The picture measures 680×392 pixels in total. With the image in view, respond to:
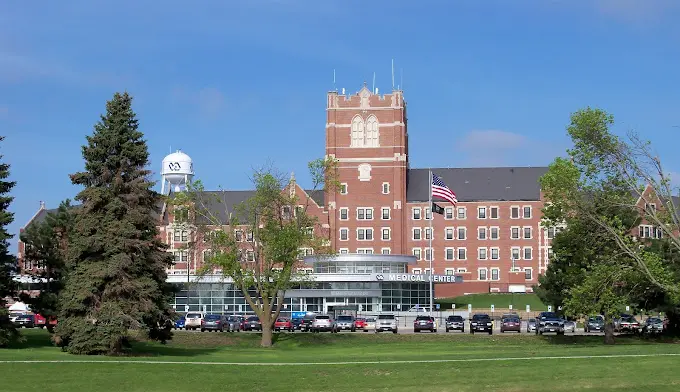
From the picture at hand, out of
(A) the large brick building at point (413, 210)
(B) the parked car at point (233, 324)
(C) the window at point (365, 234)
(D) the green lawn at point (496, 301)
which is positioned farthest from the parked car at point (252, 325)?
(C) the window at point (365, 234)

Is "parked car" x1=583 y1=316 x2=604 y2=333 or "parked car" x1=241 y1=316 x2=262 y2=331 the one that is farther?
"parked car" x1=241 y1=316 x2=262 y2=331

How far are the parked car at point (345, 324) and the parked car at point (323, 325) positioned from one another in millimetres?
403

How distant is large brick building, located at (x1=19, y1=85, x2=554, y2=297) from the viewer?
125688mm

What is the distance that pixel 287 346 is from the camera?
62.7m

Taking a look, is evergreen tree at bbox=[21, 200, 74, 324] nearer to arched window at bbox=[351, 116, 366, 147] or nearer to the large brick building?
the large brick building

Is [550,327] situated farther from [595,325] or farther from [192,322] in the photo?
[192,322]

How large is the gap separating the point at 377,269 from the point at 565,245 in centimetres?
5162

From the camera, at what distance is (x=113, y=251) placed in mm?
44688

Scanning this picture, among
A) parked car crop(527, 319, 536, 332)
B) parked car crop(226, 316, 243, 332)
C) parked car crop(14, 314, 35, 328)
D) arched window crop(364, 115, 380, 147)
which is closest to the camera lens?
parked car crop(527, 319, 536, 332)

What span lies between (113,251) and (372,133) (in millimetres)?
82993

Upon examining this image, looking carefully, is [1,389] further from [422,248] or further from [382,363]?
[422,248]

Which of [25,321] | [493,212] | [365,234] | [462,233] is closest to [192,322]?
[25,321]

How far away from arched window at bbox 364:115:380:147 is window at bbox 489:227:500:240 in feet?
65.9

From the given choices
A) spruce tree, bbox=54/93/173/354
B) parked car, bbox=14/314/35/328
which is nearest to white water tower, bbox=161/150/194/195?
parked car, bbox=14/314/35/328
